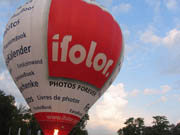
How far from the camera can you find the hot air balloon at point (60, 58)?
35.2 ft

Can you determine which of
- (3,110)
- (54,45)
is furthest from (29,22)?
(3,110)

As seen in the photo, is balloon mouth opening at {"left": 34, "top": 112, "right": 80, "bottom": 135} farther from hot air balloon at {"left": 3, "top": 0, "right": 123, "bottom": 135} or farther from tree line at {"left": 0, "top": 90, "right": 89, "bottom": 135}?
tree line at {"left": 0, "top": 90, "right": 89, "bottom": 135}

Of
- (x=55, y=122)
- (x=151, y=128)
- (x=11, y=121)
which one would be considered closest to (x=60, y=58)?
(x=55, y=122)

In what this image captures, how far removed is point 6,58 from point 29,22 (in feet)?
7.44

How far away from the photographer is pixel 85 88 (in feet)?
36.5

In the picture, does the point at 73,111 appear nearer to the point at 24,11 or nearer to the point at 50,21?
the point at 50,21

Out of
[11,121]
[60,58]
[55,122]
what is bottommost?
[55,122]

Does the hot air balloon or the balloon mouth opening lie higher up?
the hot air balloon

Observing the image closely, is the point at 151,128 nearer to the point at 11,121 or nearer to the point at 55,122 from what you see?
the point at 11,121

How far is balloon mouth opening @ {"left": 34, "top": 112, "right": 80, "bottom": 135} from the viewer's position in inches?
418

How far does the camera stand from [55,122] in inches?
417

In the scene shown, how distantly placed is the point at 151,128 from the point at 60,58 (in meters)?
67.6

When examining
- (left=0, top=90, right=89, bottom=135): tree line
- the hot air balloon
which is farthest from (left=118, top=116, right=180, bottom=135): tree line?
the hot air balloon

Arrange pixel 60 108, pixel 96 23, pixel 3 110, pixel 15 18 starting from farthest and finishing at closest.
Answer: pixel 3 110 < pixel 15 18 < pixel 96 23 < pixel 60 108
